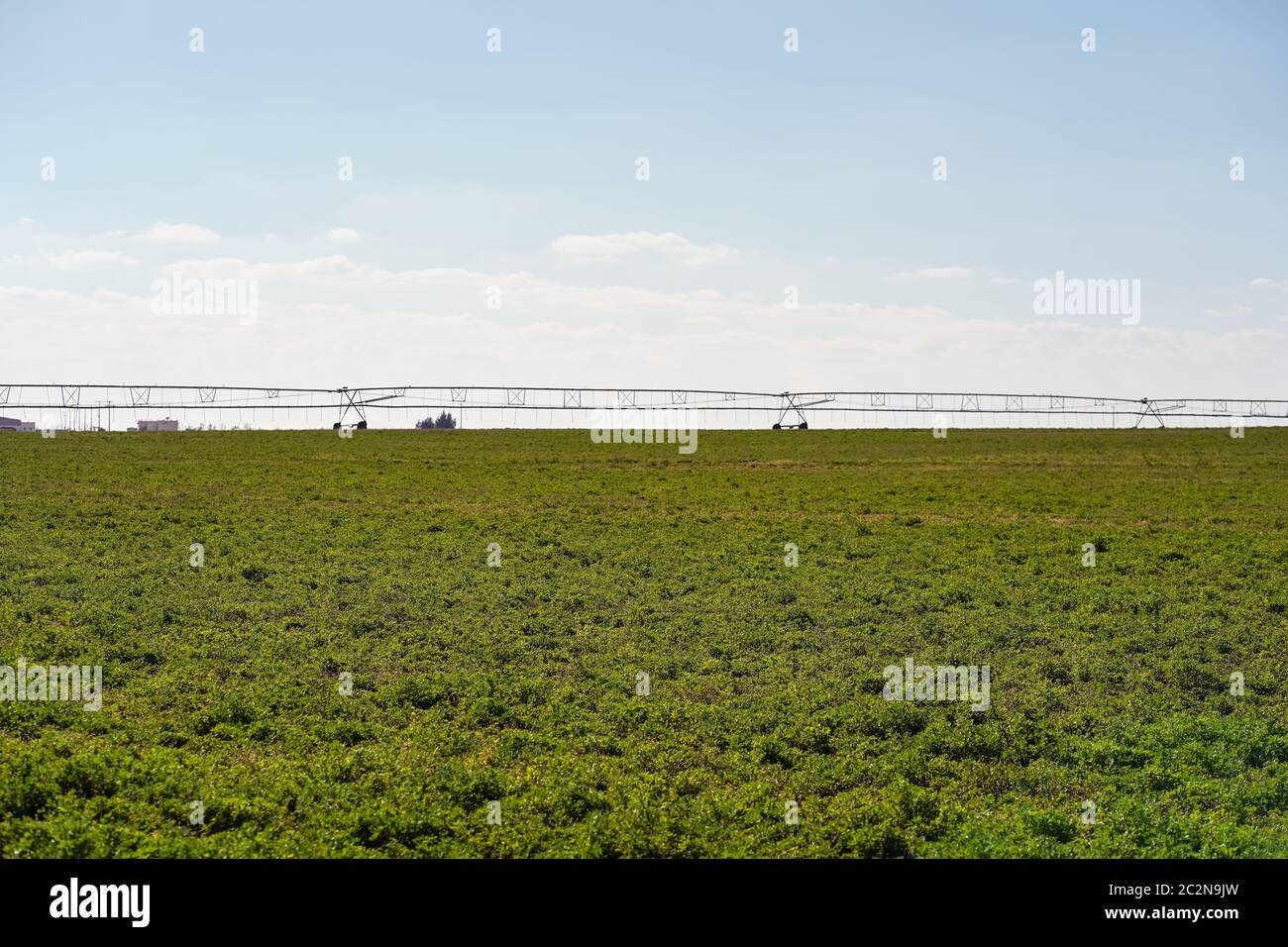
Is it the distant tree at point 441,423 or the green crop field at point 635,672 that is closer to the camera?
the green crop field at point 635,672

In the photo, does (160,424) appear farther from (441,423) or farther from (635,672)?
(635,672)

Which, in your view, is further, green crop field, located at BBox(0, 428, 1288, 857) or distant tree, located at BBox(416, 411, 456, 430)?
distant tree, located at BBox(416, 411, 456, 430)

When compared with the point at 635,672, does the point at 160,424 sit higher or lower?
higher

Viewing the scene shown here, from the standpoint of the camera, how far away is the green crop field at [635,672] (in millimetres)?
11102

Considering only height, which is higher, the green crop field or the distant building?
the distant building

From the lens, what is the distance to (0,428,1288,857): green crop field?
1110 centimetres

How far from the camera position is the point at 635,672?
17078mm

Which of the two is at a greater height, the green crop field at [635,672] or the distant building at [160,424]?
the distant building at [160,424]

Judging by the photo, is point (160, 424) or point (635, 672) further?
point (160, 424)

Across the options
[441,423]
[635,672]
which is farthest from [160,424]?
[635,672]
